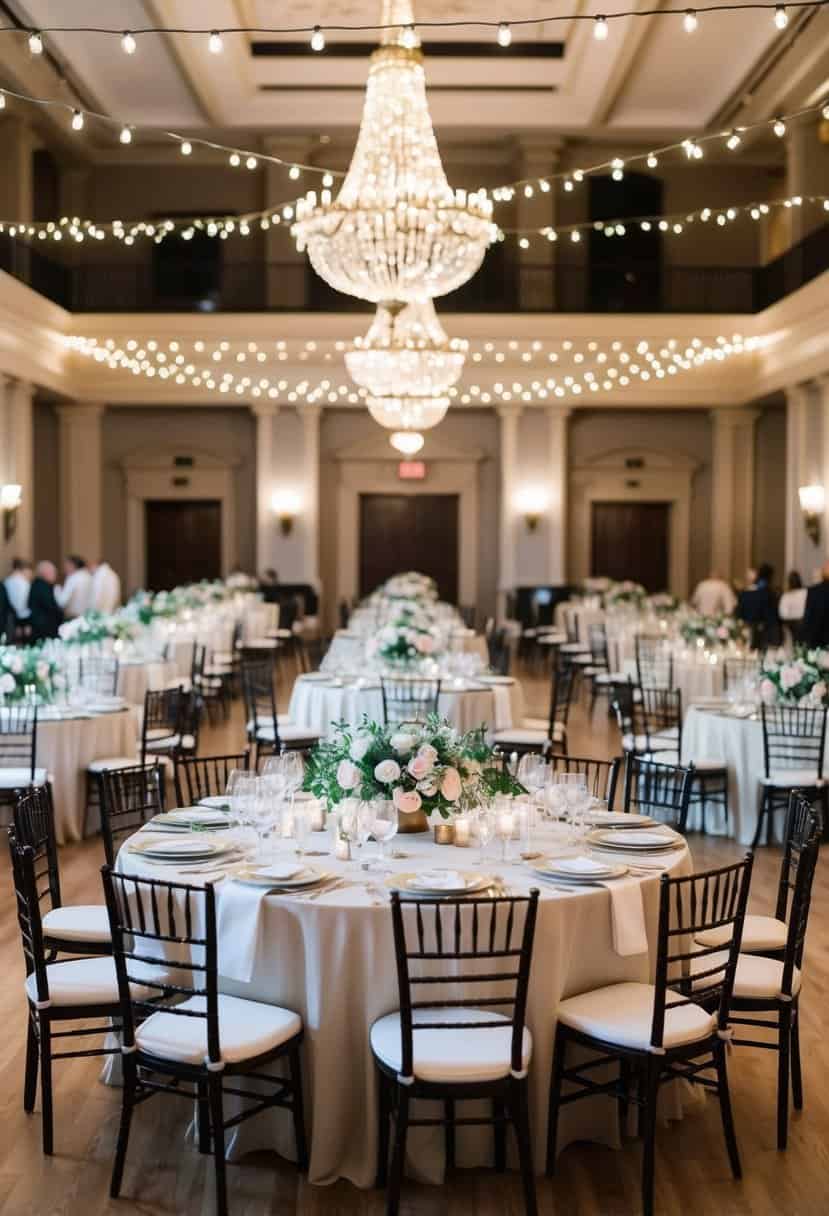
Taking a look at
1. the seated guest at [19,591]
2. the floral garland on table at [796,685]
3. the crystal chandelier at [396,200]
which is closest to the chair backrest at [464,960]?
the floral garland on table at [796,685]

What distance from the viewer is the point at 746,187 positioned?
22.0 m

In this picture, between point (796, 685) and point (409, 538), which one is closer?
point (796, 685)

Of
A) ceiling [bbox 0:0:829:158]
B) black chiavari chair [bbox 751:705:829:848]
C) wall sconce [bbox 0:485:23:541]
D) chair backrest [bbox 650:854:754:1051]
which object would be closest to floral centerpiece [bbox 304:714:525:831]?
chair backrest [bbox 650:854:754:1051]

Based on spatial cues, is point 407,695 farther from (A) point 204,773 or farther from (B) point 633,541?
(B) point 633,541

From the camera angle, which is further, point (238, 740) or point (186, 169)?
point (186, 169)

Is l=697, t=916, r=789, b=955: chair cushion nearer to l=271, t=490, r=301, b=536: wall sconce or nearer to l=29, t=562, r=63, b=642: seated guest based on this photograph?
l=29, t=562, r=63, b=642: seated guest

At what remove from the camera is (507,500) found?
69.1ft

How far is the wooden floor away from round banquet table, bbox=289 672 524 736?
4.73m

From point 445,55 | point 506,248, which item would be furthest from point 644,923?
point 506,248

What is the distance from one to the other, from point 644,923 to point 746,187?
65.1 ft

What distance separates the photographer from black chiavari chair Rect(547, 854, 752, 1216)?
382 centimetres

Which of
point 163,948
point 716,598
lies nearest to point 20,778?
point 163,948

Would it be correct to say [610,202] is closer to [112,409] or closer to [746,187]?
[746,187]

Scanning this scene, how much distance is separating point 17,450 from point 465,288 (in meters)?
7.61
